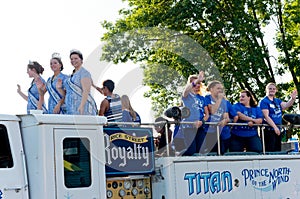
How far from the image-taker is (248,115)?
11016 mm

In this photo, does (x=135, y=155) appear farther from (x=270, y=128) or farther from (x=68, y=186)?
(x=270, y=128)

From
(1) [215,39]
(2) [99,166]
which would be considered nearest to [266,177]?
(2) [99,166]

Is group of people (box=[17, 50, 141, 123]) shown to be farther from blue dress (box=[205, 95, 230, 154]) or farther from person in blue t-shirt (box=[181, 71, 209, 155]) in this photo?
blue dress (box=[205, 95, 230, 154])

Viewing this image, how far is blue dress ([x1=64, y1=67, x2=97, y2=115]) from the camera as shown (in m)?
8.83

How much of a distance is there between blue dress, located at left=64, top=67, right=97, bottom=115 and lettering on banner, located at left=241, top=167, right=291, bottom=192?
9.40 feet

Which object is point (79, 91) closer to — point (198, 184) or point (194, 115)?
point (194, 115)

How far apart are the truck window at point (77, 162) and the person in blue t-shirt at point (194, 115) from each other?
2.04 metres

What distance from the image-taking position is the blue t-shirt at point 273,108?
37.0 ft

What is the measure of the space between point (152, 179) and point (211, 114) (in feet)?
5.87

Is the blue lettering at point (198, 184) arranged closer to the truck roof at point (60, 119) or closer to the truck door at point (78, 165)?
the truck door at point (78, 165)

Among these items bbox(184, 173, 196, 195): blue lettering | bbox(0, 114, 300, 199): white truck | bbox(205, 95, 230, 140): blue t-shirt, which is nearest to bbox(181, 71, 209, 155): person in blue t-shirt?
bbox(205, 95, 230, 140): blue t-shirt

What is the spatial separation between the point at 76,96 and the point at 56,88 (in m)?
0.44

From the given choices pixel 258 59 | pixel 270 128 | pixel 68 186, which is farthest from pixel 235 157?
pixel 258 59

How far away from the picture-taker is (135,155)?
8828mm
